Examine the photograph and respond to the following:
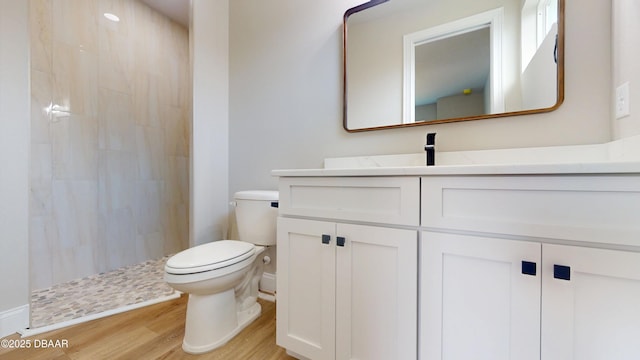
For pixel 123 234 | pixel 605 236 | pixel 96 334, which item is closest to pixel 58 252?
pixel 123 234

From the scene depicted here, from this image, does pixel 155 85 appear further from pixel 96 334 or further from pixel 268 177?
pixel 96 334

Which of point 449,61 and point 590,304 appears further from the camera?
point 449,61

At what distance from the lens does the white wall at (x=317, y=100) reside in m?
1.02

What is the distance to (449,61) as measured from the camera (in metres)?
1.28

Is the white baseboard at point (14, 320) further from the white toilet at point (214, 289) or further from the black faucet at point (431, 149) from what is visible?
the black faucet at point (431, 149)

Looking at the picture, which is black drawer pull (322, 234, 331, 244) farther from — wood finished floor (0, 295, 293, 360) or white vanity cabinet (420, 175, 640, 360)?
wood finished floor (0, 295, 293, 360)

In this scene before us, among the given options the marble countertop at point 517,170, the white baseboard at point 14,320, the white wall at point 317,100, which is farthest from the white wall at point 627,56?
the white baseboard at point 14,320

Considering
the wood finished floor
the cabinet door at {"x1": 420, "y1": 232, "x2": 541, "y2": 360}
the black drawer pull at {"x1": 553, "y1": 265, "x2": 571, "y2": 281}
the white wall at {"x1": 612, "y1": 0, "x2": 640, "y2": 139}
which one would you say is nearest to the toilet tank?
the wood finished floor

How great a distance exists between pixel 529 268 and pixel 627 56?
0.87 m

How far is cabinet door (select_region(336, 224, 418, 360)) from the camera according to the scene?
842mm

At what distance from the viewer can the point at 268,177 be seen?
1.86 metres

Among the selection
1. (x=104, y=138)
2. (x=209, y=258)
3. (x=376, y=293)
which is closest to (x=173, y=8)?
(x=104, y=138)

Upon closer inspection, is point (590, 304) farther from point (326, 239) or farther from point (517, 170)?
point (326, 239)

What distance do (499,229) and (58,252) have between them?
2.82 meters
